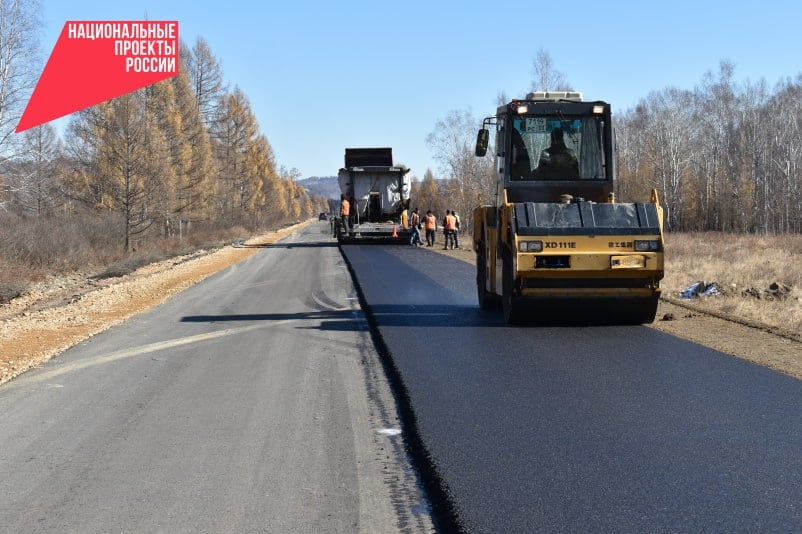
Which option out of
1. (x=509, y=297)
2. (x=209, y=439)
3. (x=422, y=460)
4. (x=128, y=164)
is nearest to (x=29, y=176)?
(x=128, y=164)

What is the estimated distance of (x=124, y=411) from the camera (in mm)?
6660

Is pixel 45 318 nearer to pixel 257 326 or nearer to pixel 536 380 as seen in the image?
pixel 257 326

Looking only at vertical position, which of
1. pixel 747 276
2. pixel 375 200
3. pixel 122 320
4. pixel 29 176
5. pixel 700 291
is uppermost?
pixel 29 176

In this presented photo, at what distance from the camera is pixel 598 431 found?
5641 mm

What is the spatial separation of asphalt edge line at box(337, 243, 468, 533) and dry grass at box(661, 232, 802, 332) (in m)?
6.35

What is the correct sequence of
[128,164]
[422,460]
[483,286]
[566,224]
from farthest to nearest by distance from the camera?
[128,164] < [483,286] < [566,224] < [422,460]

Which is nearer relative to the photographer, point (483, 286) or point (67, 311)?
point (483, 286)

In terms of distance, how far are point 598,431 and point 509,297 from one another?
5002mm

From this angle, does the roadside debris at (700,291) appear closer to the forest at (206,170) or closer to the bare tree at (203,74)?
the forest at (206,170)

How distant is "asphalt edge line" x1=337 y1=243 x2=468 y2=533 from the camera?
13.4 ft

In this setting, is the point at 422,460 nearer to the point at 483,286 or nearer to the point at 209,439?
the point at 209,439

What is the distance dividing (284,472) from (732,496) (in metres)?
2.57

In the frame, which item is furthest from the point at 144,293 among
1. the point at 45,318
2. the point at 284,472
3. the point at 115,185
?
the point at 115,185

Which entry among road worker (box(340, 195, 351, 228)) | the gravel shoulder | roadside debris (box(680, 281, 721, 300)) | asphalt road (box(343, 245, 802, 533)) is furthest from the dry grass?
road worker (box(340, 195, 351, 228))
